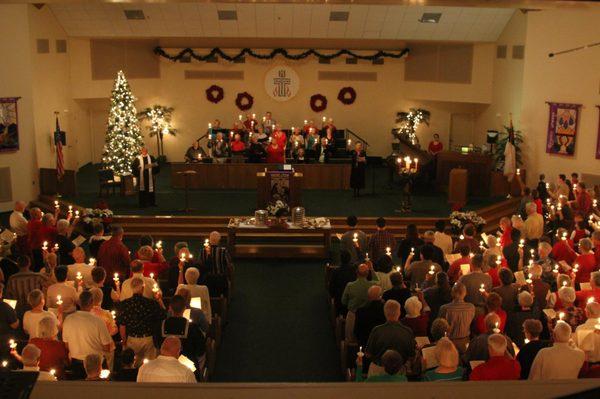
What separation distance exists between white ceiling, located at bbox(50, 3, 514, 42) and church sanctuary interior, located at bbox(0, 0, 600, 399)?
80 millimetres

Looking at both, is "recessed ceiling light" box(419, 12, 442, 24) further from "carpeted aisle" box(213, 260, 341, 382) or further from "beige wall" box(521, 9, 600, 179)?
"carpeted aisle" box(213, 260, 341, 382)

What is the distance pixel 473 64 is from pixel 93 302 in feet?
51.1

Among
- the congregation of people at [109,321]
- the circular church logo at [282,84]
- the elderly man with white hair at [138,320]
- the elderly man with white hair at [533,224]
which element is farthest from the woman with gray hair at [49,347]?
the circular church logo at [282,84]

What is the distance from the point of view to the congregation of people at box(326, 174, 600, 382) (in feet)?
19.9

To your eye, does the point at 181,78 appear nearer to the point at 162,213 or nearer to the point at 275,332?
the point at 162,213

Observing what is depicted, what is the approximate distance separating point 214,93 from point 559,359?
17.4 meters

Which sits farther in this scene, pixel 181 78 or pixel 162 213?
pixel 181 78

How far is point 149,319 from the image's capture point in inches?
287

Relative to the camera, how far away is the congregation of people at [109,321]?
579 centimetres

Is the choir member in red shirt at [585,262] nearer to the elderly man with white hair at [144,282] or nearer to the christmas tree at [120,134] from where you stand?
the elderly man with white hair at [144,282]

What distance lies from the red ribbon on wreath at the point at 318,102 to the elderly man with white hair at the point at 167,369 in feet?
56.2

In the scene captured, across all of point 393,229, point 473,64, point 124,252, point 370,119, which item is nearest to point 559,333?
point 124,252

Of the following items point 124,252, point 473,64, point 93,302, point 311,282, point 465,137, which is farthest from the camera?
point 465,137

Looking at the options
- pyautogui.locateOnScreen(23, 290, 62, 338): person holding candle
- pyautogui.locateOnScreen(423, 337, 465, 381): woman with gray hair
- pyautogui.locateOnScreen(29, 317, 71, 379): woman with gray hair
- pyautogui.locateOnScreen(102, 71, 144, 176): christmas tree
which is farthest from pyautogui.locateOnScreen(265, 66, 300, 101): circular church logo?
pyautogui.locateOnScreen(423, 337, 465, 381): woman with gray hair
